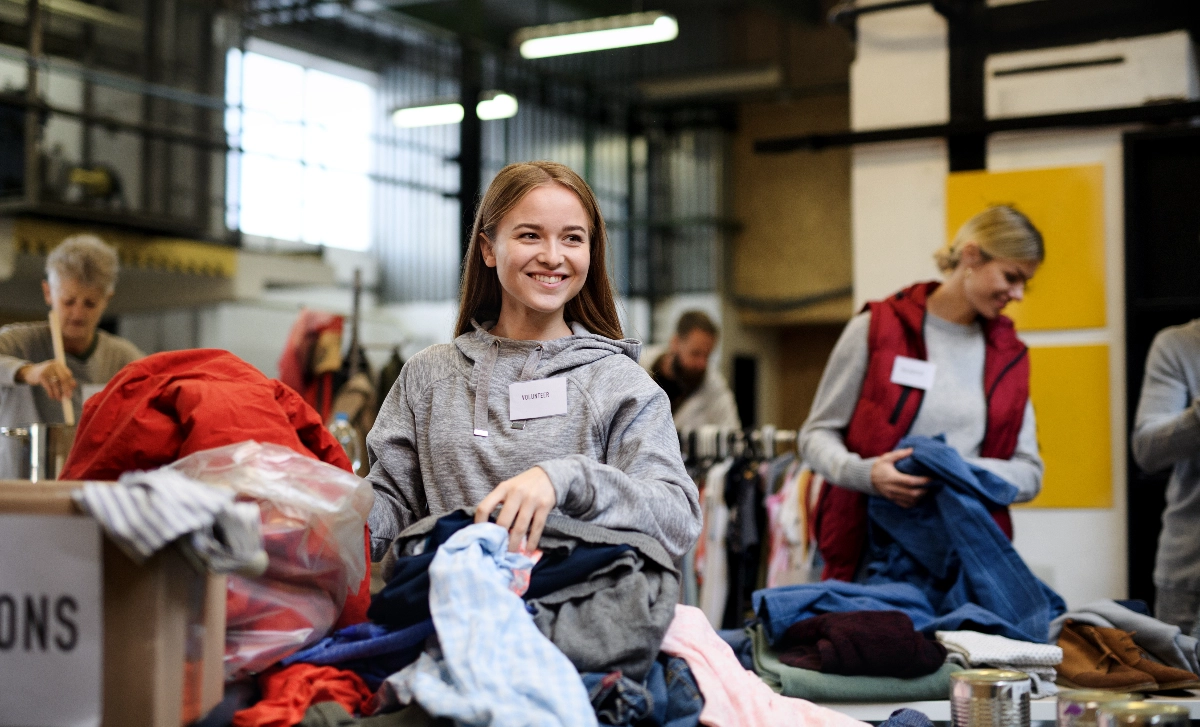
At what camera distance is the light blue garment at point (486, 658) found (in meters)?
1.20

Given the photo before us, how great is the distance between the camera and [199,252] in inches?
317

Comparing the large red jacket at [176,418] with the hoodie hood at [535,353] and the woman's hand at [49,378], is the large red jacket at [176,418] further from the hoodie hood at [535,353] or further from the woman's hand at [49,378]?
the woman's hand at [49,378]

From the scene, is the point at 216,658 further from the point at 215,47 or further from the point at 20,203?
the point at 215,47

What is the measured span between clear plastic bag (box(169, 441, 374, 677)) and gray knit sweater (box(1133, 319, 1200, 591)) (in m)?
2.40

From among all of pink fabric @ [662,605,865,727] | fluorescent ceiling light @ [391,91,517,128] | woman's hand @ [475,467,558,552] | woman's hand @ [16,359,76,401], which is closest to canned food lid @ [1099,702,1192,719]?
pink fabric @ [662,605,865,727]

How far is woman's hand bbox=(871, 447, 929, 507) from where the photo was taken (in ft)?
8.23

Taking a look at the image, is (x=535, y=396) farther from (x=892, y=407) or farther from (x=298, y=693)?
(x=892, y=407)

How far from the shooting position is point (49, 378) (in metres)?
3.41

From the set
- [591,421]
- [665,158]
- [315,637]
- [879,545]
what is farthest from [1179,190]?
[665,158]

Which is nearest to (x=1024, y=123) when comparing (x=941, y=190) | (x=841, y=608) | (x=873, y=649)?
(x=941, y=190)

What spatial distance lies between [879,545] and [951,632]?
19.7 inches

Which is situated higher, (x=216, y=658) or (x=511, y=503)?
(x=511, y=503)

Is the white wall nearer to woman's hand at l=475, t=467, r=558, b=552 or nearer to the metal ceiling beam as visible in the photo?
the metal ceiling beam

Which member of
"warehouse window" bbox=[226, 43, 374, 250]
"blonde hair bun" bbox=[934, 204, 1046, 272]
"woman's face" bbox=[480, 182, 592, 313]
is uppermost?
Answer: "warehouse window" bbox=[226, 43, 374, 250]
